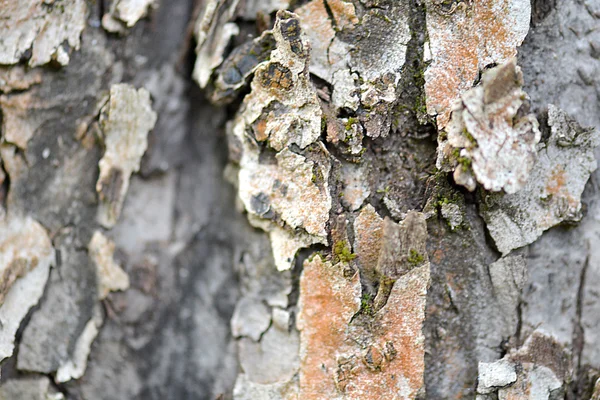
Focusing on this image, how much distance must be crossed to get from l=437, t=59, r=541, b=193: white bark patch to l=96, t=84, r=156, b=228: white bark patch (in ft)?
1.86

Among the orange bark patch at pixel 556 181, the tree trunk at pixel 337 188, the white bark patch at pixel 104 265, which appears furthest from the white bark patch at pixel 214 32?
the orange bark patch at pixel 556 181

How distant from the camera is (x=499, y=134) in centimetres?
73

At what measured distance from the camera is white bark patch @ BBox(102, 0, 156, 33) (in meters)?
0.92

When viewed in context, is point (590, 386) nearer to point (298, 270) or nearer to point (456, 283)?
point (456, 283)

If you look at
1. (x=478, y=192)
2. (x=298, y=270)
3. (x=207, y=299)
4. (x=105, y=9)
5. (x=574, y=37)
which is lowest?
(x=207, y=299)

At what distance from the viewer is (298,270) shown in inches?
34.9

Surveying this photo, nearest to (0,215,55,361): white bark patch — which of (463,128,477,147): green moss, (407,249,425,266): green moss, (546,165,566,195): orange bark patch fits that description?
(407,249,425,266): green moss

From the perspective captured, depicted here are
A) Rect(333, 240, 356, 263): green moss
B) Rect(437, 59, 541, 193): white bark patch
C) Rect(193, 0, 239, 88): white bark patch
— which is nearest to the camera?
Rect(437, 59, 541, 193): white bark patch

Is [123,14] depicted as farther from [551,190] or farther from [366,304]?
[551,190]

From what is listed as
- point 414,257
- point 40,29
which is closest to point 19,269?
point 40,29

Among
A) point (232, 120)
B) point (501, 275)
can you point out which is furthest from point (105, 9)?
point (501, 275)

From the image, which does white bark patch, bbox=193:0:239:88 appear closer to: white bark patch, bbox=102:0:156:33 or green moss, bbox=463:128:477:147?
white bark patch, bbox=102:0:156:33

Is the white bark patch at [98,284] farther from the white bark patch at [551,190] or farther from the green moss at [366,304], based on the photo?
the white bark patch at [551,190]

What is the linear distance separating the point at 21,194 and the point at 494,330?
0.84 m
